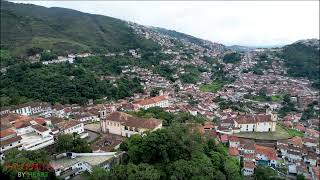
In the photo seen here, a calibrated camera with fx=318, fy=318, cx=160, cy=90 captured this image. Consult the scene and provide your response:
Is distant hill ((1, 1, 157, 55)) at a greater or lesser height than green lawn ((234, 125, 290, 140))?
greater

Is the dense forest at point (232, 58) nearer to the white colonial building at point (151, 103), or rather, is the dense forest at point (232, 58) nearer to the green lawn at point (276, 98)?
the green lawn at point (276, 98)

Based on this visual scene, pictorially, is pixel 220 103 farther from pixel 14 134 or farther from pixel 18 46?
pixel 18 46

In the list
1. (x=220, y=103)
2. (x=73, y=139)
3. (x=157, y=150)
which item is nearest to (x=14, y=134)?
(x=73, y=139)

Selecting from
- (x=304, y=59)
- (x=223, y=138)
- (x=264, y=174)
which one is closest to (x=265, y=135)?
(x=223, y=138)

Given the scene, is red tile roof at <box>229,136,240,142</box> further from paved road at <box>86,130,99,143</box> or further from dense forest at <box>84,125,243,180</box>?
paved road at <box>86,130,99,143</box>

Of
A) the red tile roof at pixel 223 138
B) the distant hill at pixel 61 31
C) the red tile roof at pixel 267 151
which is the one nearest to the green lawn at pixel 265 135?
the red tile roof at pixel 223 138

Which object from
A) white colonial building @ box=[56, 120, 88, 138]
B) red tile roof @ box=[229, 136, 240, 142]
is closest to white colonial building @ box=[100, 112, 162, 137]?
white colonial building @ box=[56, 120, 88, 138]
